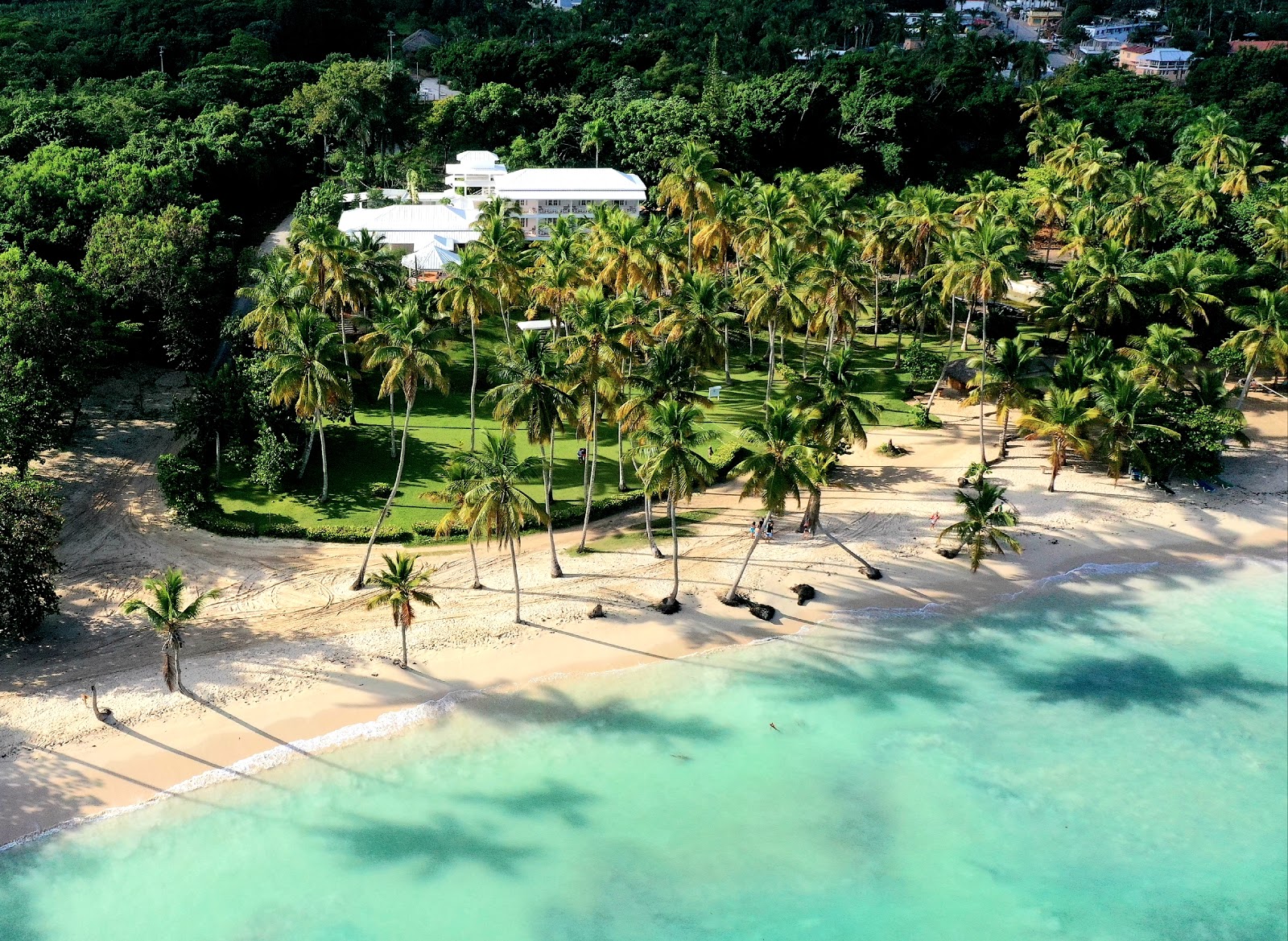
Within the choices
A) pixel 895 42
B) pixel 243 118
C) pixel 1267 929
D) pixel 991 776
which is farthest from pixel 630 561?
pixel 895 42

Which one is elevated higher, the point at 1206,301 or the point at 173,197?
the point at 173,197

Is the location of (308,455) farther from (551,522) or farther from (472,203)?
(472,203)

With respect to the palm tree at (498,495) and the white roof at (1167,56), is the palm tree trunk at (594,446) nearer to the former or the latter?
the palm tree at (498,495)

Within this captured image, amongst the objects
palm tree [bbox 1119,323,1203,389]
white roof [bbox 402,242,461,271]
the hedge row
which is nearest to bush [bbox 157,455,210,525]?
the hedge row

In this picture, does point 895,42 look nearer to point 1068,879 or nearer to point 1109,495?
point 1109,495

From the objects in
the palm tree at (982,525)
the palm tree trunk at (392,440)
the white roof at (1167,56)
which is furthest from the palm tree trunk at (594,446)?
the white roof at (1167,56)
